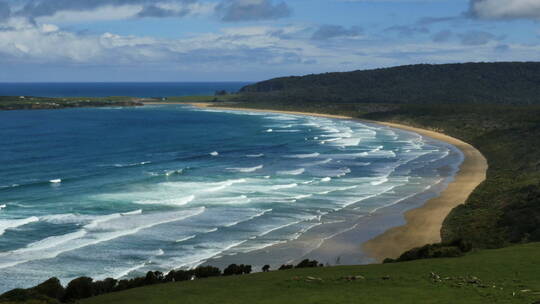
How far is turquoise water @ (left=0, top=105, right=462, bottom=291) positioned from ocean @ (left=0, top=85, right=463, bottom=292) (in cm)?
12

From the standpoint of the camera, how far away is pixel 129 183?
6278 cm

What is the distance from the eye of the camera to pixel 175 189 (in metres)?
60.1

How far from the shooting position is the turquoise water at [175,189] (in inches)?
1543

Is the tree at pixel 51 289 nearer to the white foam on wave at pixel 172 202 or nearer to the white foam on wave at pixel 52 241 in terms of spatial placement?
the white foam on wave at pixel 52 241

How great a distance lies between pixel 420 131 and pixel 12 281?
342 ft

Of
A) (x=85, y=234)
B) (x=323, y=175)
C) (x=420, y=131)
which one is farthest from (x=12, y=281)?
(x=420, y=131)

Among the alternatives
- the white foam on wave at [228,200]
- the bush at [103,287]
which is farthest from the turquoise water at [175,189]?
the bush at [103,287]

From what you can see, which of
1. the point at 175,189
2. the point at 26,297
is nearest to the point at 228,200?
the point at 175,189

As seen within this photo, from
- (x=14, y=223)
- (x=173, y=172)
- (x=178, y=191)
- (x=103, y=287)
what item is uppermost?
(x=103, y=287)

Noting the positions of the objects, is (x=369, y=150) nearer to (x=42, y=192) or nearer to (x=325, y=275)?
(x=42, y=192)

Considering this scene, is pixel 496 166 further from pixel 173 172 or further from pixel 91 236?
pixel 91 236

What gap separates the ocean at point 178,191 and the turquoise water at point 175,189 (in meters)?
0.12

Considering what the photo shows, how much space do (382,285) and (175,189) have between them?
1464 inches

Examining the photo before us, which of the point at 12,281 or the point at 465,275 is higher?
the point at 465,275
